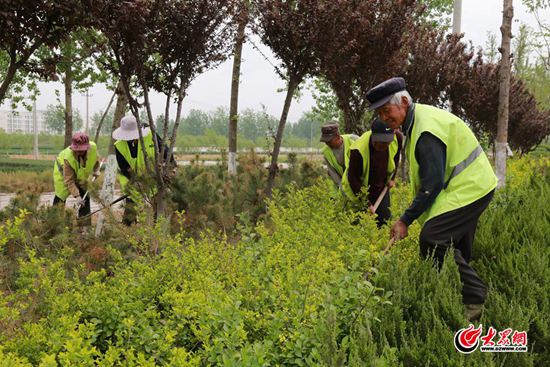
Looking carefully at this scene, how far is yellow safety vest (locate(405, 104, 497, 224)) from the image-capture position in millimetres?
3223

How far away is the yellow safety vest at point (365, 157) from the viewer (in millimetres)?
4938

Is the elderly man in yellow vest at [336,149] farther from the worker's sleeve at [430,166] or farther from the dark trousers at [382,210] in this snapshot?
the worker's sleeve at [430,166]

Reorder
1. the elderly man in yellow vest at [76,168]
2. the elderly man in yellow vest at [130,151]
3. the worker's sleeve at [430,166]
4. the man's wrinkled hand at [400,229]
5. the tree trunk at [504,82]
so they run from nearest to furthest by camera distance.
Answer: the worker's sleeve at [430,166] → the man's wrinkled hand at [400,229] → the elderly man in yellow vest at [130,151] → the elderly man in yellow vest at [76,168] → the tree trunk at [504,82]

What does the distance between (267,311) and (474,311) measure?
1.32m

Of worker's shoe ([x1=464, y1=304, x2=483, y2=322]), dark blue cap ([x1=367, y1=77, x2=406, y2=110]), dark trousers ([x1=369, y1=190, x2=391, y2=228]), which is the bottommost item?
worker's shoe ([x1=464, y1=304, x2=483, y2=322])

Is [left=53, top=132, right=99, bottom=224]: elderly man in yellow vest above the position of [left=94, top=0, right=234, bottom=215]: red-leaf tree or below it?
below

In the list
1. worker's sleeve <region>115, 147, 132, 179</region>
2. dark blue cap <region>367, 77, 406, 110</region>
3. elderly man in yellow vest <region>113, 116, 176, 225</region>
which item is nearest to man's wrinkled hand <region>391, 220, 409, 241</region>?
dark blue cap <region>367, 77, 406, 110</region>

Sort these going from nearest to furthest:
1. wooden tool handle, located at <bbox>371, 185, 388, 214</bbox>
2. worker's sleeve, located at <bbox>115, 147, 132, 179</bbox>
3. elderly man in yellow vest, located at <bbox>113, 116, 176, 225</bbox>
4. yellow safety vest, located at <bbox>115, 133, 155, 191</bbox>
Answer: wooden tool handle, located at <bbox>371, 185, 388, 214</bbox> → elderly man in yellow vest, located at <bbox>113, 116, 176, 225</bbox> → yellow safety vest, located at <bbox>115, 133, 155, 191</bbox> → worker's sleeve, located at <bbox>115, 147, 132, 179</bbox>

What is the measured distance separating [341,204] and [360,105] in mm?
3775

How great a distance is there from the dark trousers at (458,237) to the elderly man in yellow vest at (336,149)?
82.5 inches

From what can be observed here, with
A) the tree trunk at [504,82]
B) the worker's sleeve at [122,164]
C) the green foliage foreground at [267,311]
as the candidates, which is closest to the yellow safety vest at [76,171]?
the worker's sleeve at [122,164]

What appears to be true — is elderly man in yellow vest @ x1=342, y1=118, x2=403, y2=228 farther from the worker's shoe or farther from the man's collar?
the worker's shoe

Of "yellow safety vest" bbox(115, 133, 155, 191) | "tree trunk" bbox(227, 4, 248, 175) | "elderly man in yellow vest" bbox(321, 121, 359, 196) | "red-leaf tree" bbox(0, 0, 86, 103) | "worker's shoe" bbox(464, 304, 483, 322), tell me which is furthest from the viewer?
"tree trunk" bbox(227, 4, 248, 175)

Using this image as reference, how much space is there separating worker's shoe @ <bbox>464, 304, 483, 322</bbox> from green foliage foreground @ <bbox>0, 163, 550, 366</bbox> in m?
0.10
